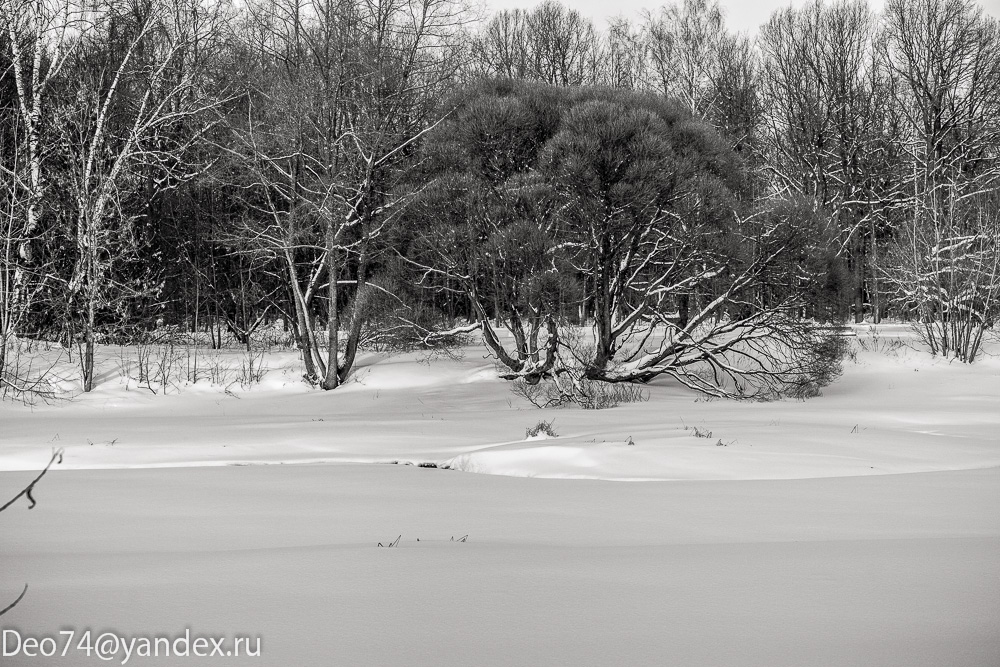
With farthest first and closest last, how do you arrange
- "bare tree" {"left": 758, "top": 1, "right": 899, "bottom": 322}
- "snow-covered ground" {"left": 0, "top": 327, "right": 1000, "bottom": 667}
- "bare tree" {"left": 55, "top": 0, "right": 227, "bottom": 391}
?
"bare tree" {"left": 758, "top": 1, "right": 899, "bottom": 322} → "bare tree" {"left": 55, "top": 0, "right": 227, "bottom": 391} → "snow-covered ground" {"left": 0, "top": 327, "right": 1000, "bottom": 667}

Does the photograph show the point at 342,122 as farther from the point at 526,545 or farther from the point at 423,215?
the point at 526,545

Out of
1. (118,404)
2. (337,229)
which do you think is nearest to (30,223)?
(118,404)

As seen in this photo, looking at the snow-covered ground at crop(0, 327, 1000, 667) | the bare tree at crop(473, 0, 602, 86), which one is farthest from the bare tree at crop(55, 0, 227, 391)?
the bare tree at crop(473, 0, 602, 86)

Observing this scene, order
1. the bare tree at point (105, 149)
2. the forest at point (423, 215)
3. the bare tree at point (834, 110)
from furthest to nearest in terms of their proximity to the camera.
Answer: the bare tree at point (834, 110) → the bare tree at point (105, 149) → the forest at point (423, 215)

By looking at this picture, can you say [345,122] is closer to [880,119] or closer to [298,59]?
[298,59]

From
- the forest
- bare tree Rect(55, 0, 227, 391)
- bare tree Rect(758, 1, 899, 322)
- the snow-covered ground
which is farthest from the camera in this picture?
bare tree Rect(758, 1, 899, 322)

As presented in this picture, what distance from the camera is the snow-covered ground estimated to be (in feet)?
9.76

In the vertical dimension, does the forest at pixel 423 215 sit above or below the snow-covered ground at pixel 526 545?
above

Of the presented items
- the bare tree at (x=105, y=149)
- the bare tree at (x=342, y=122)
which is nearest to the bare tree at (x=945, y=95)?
the bare tree at (x=342, y=122)

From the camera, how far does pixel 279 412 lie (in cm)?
1620

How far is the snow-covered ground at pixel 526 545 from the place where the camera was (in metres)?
2.97

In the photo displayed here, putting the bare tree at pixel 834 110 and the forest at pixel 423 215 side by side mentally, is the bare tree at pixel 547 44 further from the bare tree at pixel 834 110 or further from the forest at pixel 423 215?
the forest at pixel 423 215

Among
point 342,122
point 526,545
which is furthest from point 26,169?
point 526,545

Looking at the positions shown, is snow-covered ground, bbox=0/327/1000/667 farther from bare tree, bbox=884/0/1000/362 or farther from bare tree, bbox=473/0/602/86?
bare tree, bbox=473/0/602/86
